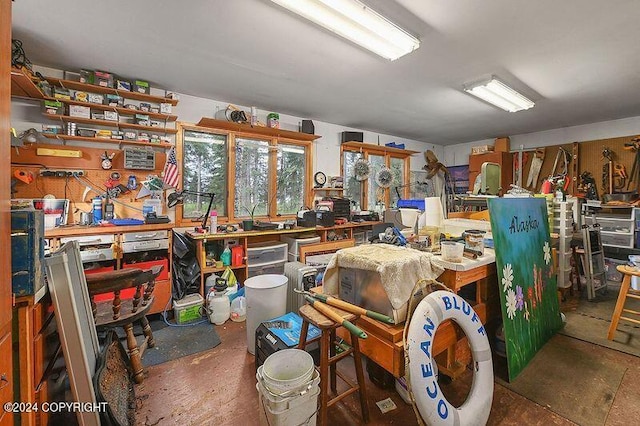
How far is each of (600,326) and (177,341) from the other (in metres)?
4.26

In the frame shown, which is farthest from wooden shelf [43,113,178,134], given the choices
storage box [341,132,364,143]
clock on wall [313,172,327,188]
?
storage box [341,132,364,143]

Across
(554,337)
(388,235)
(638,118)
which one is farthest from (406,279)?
(638,118)

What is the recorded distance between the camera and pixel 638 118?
4.42m

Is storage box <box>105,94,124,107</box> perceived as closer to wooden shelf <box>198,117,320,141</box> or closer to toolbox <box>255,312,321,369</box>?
wooden shelf <box>198,117,320,141</box>

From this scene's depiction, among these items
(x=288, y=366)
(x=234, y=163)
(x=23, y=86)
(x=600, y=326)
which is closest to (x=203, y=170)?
(x=234, y=163)

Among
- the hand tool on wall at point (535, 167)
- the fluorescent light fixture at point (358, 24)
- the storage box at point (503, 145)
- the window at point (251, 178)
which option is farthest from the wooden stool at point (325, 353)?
the storage box at point (503, 145)

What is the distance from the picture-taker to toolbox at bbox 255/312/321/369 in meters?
1.86

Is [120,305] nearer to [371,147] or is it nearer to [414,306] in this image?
[414,306]

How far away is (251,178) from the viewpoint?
4188 mm

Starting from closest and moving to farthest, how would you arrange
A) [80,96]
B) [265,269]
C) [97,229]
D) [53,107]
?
[97,229]
[53,107]
[80,96]
[265,269]

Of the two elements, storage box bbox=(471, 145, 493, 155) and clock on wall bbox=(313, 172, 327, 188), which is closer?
clock on wall bbox=(313, 172, 327, 188)

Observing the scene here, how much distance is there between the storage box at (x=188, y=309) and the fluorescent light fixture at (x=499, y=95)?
4056 millimetres

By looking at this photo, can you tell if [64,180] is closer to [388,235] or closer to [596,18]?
[388,235]

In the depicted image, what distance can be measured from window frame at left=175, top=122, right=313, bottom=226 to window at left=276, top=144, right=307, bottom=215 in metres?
0.06
